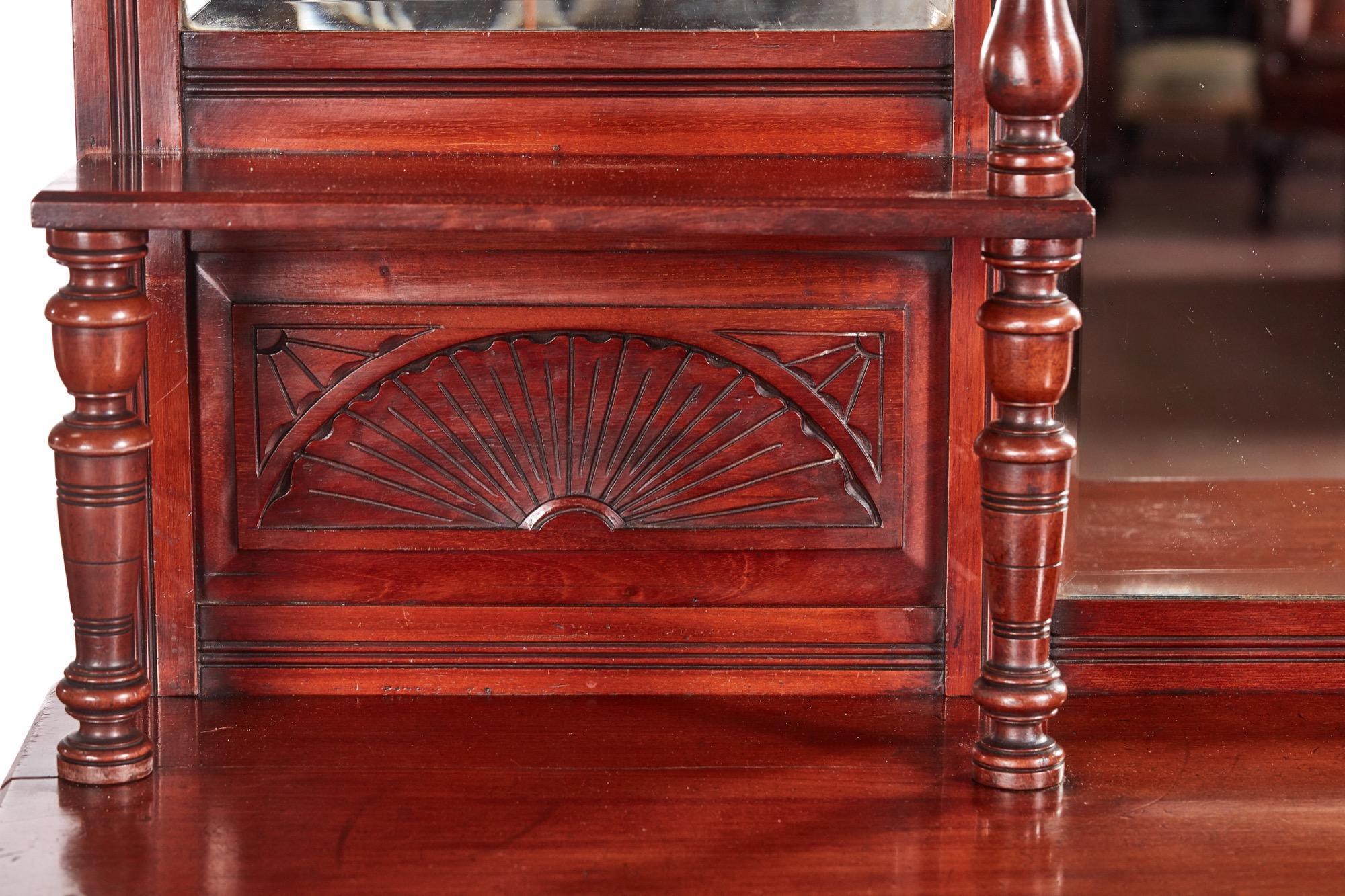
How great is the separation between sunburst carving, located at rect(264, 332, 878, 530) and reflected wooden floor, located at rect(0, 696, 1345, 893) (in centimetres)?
24

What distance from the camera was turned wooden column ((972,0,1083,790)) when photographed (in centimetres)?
166

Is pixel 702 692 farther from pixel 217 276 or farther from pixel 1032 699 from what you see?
pixel 217 276

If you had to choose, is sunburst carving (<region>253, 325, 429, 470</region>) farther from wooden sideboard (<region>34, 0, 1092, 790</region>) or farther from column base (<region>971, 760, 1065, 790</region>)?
column base (<region>971, 760, 1065, 790</region>)

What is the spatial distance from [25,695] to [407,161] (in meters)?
0.92

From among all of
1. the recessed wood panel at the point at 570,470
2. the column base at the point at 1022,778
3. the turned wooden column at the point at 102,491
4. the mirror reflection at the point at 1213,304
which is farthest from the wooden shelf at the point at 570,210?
the column base at the point at 1022,778

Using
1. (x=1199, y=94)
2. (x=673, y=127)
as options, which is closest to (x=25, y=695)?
(x=673, y=127)


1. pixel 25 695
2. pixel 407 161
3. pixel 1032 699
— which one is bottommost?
pixel 25 695

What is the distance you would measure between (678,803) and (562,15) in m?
0.95

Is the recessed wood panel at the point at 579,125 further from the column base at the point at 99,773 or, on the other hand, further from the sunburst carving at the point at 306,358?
the column base at the point at 99,773

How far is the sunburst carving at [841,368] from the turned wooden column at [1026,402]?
1.01ft

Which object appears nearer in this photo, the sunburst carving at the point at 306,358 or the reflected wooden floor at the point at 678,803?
the reflected wooden floor at the point at 678,803

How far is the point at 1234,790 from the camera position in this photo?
185 centimetres

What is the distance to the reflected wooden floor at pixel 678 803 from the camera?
166cm

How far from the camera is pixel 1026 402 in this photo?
1.72 metres
